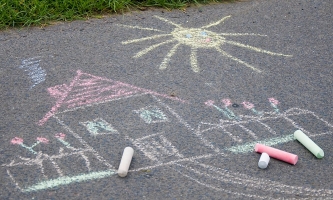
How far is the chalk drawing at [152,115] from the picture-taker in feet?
10.9

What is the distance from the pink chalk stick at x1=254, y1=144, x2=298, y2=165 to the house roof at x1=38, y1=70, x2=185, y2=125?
729 millimetres

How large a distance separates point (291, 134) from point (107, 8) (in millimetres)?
2138

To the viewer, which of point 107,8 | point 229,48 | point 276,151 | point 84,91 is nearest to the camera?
point 276,151

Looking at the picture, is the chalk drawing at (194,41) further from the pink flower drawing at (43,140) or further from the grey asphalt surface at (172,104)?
the pink flower drawing at (43,140)

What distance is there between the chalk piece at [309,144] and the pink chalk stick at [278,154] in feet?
0.44

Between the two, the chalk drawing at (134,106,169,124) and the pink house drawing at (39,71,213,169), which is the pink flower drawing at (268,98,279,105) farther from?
the chalk drawing at (134,106,169,124)

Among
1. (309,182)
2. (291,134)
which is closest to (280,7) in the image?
(291,134)

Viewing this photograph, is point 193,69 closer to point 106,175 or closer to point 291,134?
point 291,134

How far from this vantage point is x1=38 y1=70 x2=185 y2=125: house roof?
11.3 feet

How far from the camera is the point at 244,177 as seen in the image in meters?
2.89

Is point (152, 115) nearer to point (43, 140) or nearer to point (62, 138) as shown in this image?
point (62, 138)

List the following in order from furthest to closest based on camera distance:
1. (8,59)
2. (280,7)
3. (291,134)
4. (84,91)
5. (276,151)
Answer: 1. (280,7)
2. (8,59)
3. (84,91)
4. (291,134)
5. (276,151)

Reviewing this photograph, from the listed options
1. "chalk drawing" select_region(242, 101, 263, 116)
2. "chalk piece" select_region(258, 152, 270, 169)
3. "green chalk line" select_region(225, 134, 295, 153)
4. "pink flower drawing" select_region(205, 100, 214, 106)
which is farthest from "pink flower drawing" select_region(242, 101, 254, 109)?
"chalk piece" select_region(258, 152, 270, 169)

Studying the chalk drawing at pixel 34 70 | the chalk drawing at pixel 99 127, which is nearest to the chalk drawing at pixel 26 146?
the chalk drawing at pixel 99 127
